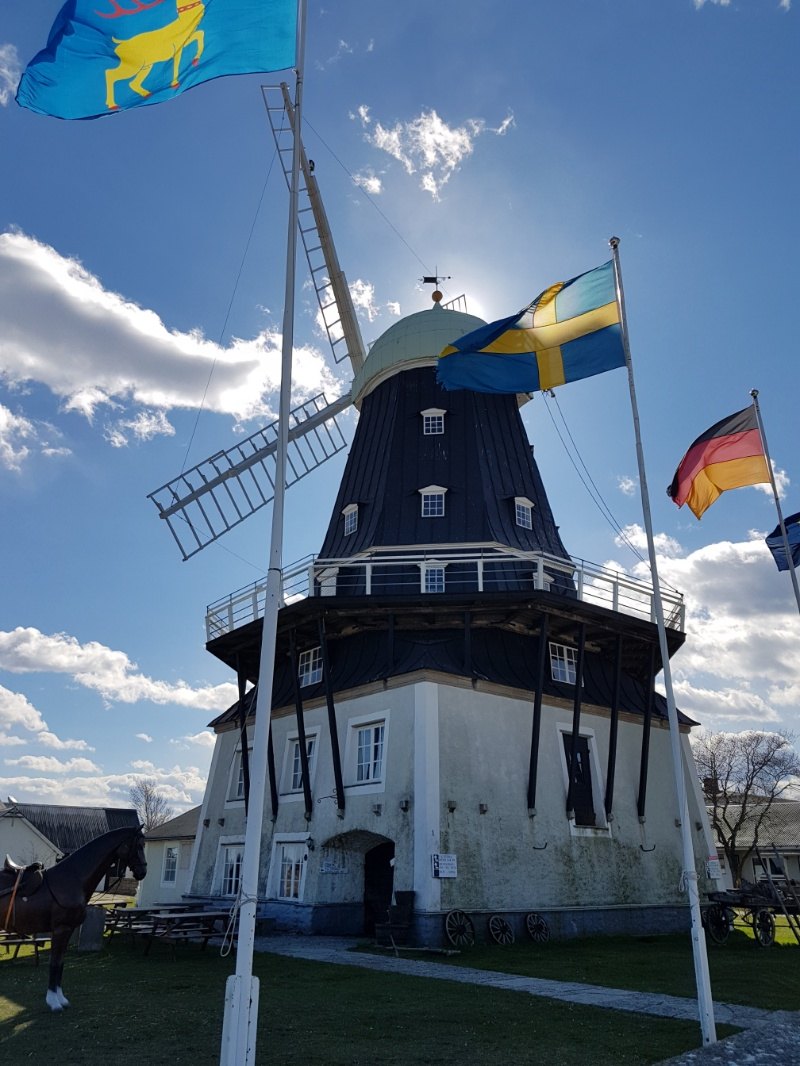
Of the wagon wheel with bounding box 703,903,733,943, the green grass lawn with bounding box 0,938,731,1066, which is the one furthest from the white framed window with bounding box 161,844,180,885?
the green grass lawn with bounding box 0,938,731,1066

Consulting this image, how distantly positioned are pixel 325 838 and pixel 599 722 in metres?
8.36

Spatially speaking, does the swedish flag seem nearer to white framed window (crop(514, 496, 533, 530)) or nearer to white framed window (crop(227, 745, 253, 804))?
white framed window (crop(514, 496, 533, 530))

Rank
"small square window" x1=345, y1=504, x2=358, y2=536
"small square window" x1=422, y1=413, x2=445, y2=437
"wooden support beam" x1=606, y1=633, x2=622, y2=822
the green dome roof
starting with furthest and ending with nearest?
1. the green dome roof
2. "small square window" x1=422, y1=413, x2=445, y2=437
3. "small square window" x1=345, y1=504, x2=358, y2=536
4. "wooden support beam" x1=606, y1=633, x2=622, y2=822

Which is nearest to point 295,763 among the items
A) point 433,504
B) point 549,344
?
point 433,504

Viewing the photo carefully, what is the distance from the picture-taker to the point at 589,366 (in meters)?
12.9

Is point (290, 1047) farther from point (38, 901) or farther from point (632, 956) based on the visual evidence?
point (632, 956)

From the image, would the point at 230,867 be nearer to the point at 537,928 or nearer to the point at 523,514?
the point at 537,928

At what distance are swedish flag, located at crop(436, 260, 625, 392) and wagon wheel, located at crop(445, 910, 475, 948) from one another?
11372 millimetres

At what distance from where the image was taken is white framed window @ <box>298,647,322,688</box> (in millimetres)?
23344

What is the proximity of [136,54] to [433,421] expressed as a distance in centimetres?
1741

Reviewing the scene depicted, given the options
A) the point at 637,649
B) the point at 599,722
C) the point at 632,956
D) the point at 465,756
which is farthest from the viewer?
the point at 637,649

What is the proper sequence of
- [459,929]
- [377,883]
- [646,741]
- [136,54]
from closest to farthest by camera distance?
[136,54] → [459,929] → [377,883] → [646,741]

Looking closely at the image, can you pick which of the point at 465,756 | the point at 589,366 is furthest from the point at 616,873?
the point at 589,366

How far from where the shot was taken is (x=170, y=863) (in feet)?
130
